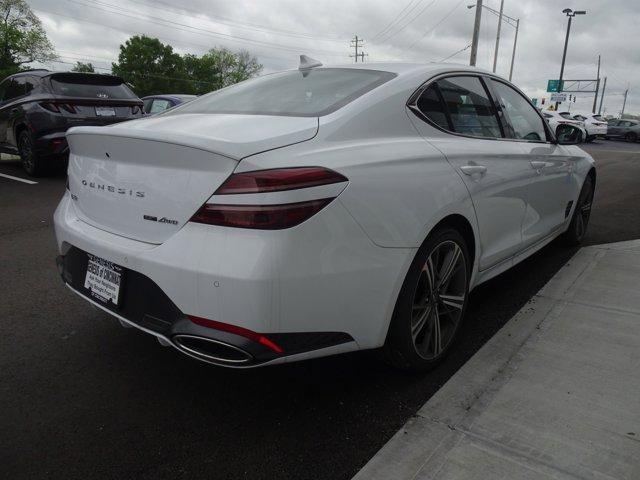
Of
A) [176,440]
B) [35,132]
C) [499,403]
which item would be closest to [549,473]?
[499,403]

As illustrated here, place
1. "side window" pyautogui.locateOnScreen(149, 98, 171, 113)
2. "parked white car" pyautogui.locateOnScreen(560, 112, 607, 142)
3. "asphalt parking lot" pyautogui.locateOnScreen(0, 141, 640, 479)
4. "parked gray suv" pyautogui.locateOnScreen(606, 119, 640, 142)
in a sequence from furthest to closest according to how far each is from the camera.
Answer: "parked gray suv" pyautogui.locateOnScreen(606, 119, 640, 142), "parked white car" pyautogui.locateOnScreen(560, 112, 607, 142), "side window" pyautogui.locateOnScreen(149, 98, 171, 113), "asphalt parking lot" pyautogui.locateOnScreen(0, 141, 640, 479)

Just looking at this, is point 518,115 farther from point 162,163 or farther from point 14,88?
point 14,88

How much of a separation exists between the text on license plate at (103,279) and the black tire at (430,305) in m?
1.18

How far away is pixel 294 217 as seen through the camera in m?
1.80

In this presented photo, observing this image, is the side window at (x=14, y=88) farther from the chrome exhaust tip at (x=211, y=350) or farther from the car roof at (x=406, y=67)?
the chrome exhaust tip at (x=211, y=350)

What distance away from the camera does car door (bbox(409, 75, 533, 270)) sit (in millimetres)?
2615

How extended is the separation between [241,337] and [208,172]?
0.60 m

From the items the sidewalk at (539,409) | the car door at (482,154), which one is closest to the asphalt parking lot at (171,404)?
the sidewalk at (539,409)

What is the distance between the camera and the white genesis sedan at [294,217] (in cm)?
182

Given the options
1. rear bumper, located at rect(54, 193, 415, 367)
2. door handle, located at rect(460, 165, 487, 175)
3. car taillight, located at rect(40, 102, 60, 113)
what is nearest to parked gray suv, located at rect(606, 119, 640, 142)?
car taillight, located at rect(40, 102, 60, 113)

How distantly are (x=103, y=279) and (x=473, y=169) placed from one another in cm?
185

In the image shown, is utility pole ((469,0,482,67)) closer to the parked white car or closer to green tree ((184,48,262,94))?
the parked white car

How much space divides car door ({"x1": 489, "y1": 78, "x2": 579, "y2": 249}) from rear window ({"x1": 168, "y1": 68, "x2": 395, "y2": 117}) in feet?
3.81

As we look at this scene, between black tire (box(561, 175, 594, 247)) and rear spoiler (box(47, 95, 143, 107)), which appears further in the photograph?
rear spoiler (box(47, 95, 143, 107))
